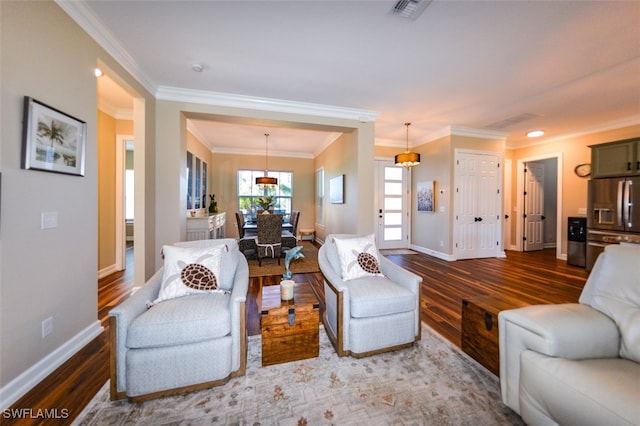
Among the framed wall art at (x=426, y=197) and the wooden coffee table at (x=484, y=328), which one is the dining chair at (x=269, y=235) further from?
the framed wall art at (x=426, y=197)

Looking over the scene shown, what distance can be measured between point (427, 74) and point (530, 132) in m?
3.83

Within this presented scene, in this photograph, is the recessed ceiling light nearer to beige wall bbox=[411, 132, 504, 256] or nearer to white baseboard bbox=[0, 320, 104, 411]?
beige wall bbox=[411, 132, 504, 256]

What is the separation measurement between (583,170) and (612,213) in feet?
4.47

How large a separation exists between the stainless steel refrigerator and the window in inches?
268

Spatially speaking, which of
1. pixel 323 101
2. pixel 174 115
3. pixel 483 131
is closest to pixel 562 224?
pixel 483 131

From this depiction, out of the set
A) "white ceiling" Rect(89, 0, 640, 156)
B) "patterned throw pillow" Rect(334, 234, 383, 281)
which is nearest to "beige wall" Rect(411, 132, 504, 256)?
"white ceiling" Rect(89, 0, 640, 156)

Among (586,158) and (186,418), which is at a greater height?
(586,158)

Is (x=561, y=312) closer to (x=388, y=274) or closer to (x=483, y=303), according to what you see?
(x=483, y=303)

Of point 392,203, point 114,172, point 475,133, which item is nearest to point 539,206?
point 475,133

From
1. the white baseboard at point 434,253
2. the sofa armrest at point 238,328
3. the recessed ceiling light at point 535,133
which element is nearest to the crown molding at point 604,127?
the recessed ceiling light at point 535,133

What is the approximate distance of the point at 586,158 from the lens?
489 cm

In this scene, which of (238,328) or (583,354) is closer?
(583,354)

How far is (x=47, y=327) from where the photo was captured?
5.64 feet

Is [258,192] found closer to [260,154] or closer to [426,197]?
[260,154]
